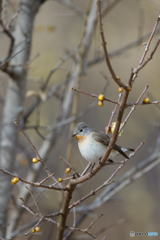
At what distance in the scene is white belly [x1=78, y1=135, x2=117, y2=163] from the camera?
1955mm

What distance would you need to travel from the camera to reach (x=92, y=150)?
1996 mm

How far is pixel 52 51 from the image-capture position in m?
5.52

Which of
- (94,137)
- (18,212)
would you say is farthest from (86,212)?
(94,137)

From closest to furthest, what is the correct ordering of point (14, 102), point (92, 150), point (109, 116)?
point (92, 150) → point (14, 102) → point (109, 116)

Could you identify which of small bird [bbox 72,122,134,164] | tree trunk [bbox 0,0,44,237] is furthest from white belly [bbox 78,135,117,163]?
tree trunk [bbox 0,0,44,237]

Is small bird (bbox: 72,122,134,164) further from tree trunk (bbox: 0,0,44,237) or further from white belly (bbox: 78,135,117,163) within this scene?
tree trunk (bbox: 0,0,44,237)

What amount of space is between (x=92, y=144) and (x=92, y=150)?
0.25ft

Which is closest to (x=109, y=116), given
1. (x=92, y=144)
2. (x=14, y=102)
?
(x=14, y=102)

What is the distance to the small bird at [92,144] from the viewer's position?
197 cm

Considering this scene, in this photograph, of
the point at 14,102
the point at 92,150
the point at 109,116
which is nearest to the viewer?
the point at 92,150

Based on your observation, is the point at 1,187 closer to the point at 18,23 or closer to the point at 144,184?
the point at 18,23

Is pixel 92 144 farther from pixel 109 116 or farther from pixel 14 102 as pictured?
pixel 109 116

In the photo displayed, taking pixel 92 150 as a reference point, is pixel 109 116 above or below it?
above

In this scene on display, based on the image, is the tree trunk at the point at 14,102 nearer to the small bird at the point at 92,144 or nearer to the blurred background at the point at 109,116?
the small bird at the point at 92,144
